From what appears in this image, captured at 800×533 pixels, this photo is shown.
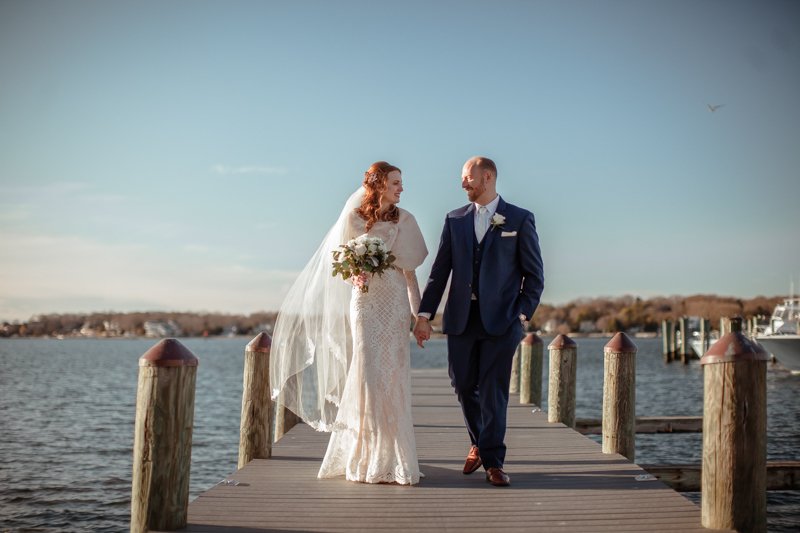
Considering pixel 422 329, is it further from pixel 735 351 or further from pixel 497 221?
pixel 735 351

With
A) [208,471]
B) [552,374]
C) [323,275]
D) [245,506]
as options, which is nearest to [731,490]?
[245,506]

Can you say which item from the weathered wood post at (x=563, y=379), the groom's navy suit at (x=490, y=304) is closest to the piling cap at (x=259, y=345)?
the groom's navy suit at (x=490, y=304)

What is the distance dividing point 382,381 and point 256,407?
1525 millimetres

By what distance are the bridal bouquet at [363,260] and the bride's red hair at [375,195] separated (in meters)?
0.27

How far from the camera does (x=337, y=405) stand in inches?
259

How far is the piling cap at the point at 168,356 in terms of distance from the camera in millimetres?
4430

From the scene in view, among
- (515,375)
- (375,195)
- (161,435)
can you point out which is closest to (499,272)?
(375,195)

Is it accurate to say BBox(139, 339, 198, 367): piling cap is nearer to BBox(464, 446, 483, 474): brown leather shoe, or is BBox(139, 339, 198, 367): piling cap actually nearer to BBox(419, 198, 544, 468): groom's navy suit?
BBox(419, 198, 544, 468): groom's navy suit

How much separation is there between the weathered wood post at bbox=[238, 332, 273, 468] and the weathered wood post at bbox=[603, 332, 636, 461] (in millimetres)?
3076

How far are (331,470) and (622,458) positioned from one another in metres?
2.70

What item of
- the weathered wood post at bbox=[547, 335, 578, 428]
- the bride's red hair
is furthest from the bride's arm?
the weathered wood post at bbox=[547, 335, 578, 428]

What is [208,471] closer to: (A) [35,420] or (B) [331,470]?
(B) [331,470]

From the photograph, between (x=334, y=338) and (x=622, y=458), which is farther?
(x=622, y=458)

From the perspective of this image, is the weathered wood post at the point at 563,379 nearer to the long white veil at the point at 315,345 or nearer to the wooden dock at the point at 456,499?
the wooden dock at the point at 456,499
